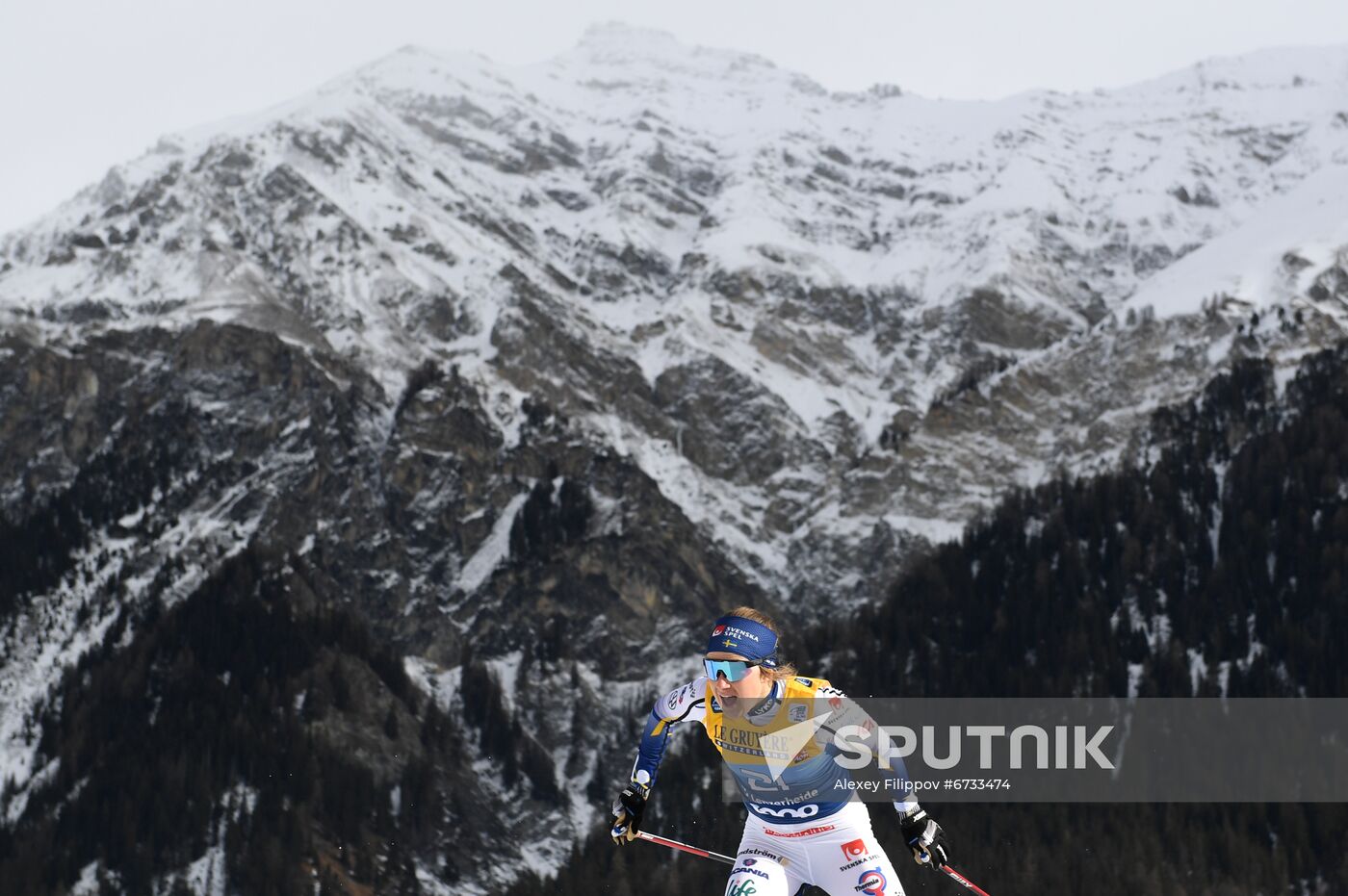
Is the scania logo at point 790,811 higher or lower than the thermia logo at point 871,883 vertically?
higher

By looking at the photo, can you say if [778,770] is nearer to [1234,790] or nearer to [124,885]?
[1234,790]

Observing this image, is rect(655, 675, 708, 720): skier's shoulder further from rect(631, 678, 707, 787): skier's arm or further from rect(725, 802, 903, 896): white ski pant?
rect(725, 802, 903, 896): white ski pant

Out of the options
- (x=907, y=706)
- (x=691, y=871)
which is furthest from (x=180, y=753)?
(x=907, y=706)

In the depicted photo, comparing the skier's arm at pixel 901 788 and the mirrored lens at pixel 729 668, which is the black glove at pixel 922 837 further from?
the mirrored lens at pixel 729 668

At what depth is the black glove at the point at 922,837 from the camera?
18781mm

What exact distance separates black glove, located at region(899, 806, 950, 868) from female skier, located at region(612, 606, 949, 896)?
375 mm

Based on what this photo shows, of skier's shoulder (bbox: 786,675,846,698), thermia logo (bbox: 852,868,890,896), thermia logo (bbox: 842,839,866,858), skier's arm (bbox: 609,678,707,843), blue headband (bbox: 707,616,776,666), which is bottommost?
thermia logo (bbox: 852,868,890,896)

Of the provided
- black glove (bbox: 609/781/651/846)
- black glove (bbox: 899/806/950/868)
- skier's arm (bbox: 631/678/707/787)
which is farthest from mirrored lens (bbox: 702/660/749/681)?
black glove (bbox: 899/806/950/868)

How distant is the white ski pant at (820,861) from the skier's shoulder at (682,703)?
1.79 metres

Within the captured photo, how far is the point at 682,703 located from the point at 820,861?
2511 mm

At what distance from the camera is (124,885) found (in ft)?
534

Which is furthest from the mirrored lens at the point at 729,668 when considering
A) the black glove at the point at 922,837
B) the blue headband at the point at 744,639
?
the black glove at the point at 922,837

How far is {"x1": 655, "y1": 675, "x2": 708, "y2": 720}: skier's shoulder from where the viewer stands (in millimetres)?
20266

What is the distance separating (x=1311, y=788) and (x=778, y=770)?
481 ft
